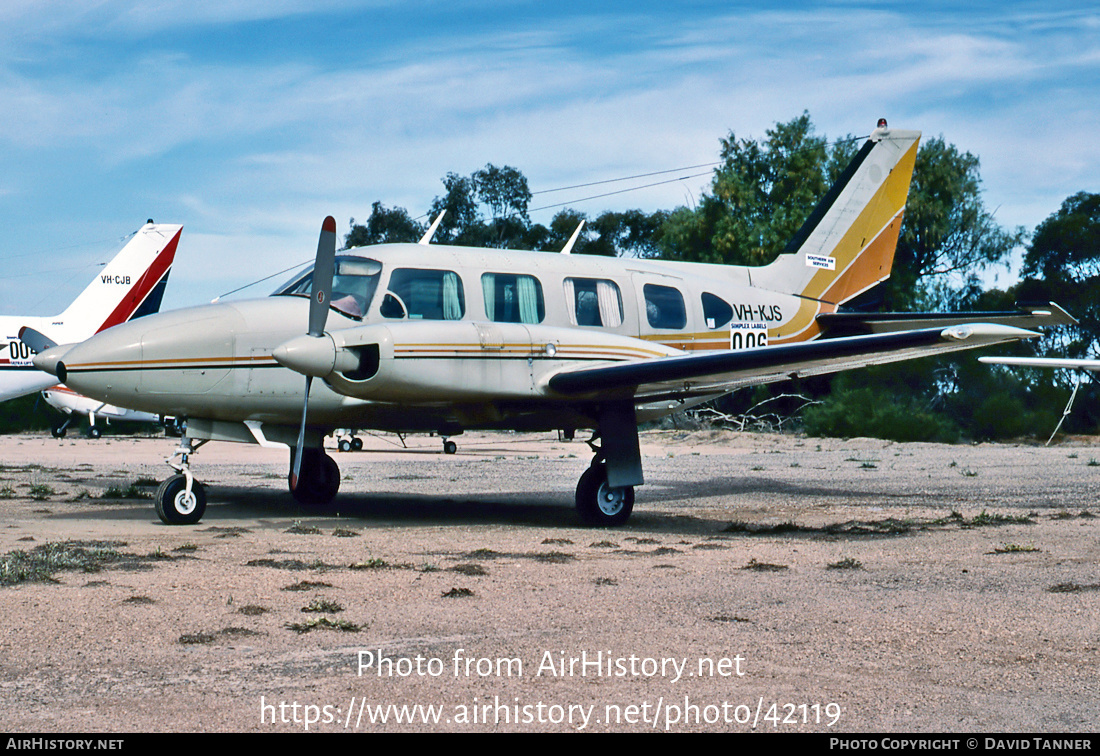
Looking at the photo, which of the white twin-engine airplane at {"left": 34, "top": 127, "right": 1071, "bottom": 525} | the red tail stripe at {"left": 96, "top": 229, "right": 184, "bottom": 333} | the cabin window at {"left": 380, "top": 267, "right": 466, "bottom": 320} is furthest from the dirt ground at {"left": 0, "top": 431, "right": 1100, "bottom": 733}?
the red tail stripe at {"left": 96, "top": 229, "right": 184, "bottom": 333}

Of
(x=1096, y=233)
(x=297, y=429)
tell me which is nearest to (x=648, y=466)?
(x=297, y=429)

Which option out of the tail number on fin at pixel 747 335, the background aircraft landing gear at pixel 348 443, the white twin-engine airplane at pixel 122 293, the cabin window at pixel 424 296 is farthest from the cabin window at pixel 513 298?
the white twin-engine airplane at pixel 122 293

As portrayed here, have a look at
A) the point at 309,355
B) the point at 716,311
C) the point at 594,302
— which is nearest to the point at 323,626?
the point at 309,355

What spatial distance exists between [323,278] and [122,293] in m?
23.0

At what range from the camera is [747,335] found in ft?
43.4

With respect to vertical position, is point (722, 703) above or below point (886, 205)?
below

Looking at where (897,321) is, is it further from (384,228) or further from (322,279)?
(384,228)

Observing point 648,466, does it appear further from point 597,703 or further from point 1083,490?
point 597,703

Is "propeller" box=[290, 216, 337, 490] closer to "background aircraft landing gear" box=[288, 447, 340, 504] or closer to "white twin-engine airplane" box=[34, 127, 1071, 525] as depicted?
"white twin-engine airplane" box=[34, 127, 1071, 525]

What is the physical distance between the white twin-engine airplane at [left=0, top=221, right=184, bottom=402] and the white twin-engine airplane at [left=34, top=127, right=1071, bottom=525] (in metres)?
18.9

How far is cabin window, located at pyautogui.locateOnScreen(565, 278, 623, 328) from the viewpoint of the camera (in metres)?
11.8

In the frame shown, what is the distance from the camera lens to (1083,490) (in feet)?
47.2

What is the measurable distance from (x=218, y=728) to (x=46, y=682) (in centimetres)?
107

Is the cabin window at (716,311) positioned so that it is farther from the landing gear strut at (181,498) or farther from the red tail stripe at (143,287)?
the red tail stripe at (143,287)
